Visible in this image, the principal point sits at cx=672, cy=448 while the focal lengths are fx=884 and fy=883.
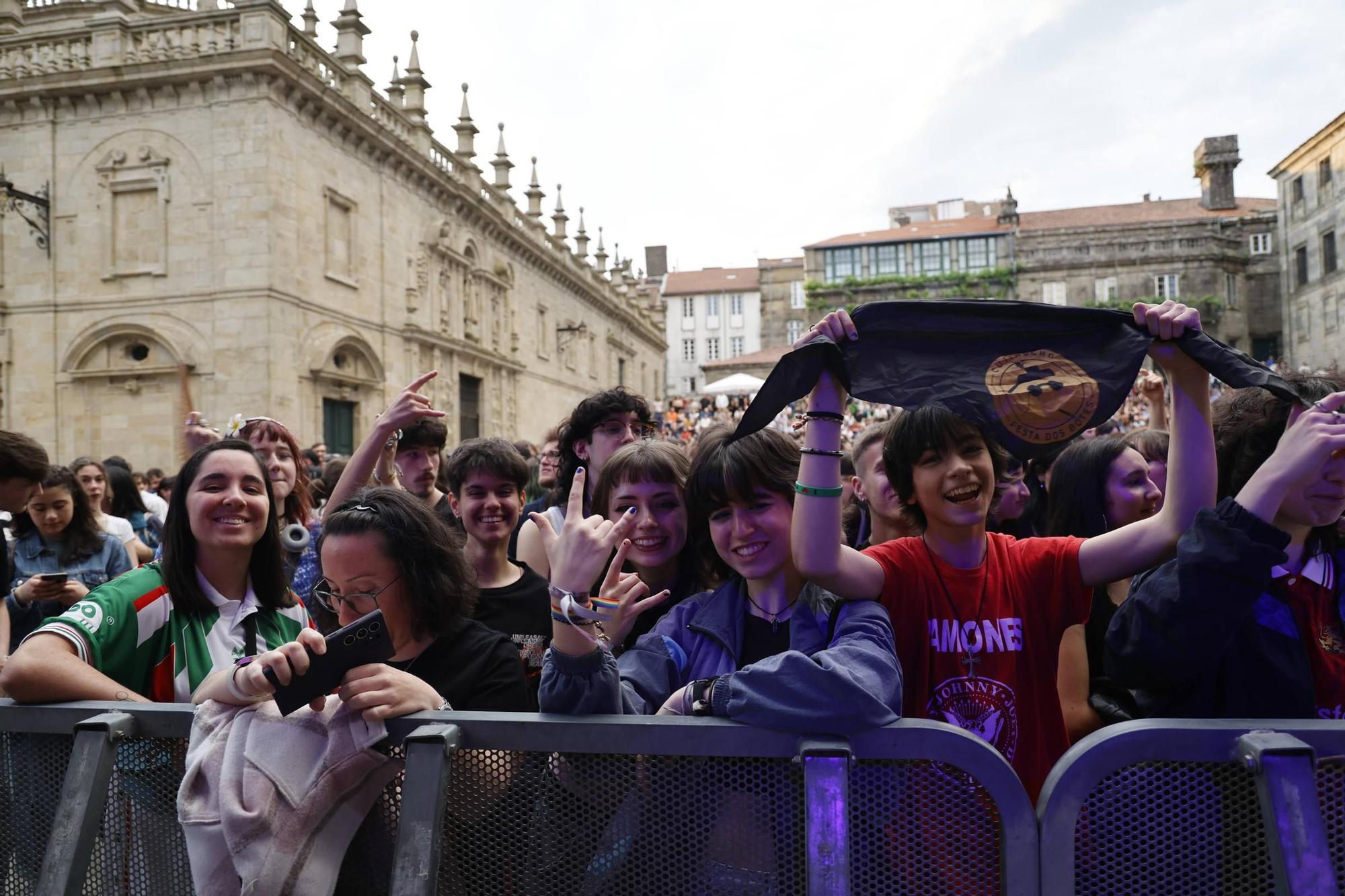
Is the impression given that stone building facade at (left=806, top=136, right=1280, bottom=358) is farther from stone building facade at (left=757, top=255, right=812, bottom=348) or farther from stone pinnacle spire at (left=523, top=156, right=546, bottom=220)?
stone pinnacle spire at (left=523, top=156, right=546, bottom=220)

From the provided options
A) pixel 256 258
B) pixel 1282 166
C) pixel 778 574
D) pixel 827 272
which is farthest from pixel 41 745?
pixel 827 272

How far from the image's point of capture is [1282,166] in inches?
1666

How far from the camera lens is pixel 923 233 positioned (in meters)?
55.2

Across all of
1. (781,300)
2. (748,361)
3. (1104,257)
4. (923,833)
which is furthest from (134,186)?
(781,300)

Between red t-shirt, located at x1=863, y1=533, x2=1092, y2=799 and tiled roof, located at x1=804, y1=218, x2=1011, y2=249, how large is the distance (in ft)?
180

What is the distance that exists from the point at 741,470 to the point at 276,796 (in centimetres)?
133

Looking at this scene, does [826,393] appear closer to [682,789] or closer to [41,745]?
[682,789]

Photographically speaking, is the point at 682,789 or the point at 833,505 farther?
the point at 833,505

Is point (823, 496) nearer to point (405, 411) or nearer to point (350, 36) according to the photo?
point (405, 411)

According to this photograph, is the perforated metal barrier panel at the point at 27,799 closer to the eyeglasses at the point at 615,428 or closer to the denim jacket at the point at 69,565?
the eyeglasses at the point at 615,428

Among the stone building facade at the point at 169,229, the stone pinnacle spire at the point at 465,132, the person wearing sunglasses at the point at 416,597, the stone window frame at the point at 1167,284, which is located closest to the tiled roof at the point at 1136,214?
the stone window frame at the point at 1167,284

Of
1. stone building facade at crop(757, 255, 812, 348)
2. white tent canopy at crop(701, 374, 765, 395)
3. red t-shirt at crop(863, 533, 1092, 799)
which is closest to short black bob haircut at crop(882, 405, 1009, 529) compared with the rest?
red t-shirt at crop(863, 533, 1092, 799)

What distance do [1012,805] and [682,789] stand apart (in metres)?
0.64

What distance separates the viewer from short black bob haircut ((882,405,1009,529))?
2434 mm
